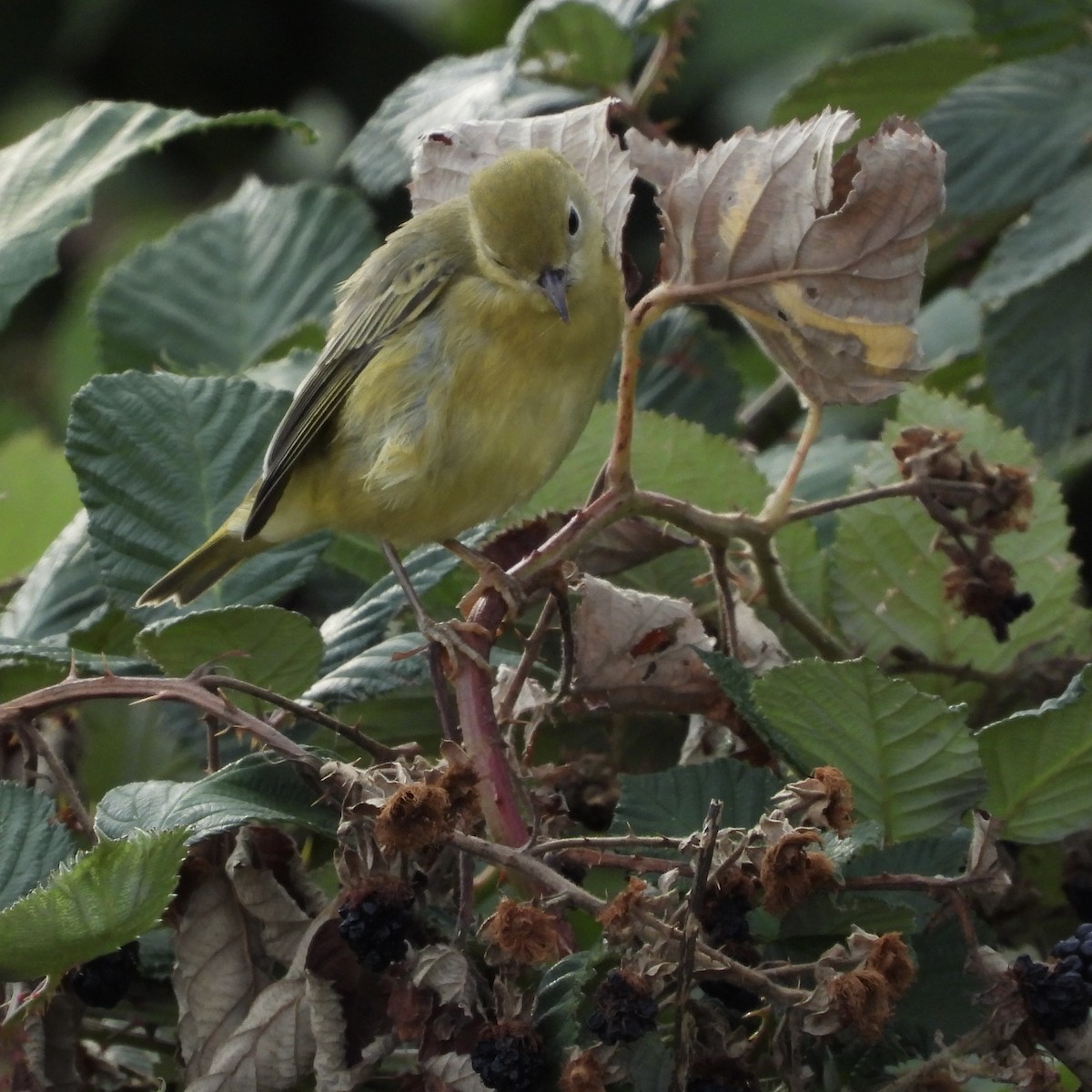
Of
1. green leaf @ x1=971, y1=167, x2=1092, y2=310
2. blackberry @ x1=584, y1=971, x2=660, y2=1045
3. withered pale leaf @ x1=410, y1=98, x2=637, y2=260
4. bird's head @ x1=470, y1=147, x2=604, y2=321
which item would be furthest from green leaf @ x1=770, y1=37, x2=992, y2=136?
blackberry @ x1=584, y1=971, x2=660, y2=1045

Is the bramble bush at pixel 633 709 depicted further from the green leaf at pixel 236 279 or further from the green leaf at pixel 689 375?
the green leaf at pixel 236 279

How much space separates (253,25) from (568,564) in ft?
12.9

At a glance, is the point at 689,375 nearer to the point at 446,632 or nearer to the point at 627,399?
the point at 627,399

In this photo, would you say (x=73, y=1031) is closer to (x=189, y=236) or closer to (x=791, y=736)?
(x=791, y=736)

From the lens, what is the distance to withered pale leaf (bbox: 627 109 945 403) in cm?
149

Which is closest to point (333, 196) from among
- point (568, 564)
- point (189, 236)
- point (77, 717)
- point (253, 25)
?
point (189, 236)

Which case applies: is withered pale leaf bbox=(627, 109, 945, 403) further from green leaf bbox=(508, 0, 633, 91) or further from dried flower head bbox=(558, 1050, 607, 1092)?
green leaf bbox=(508, 0, 633, 91)

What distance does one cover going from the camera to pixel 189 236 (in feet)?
8.17

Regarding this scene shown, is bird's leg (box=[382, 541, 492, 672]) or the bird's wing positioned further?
the bird's wing

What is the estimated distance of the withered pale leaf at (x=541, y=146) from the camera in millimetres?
1649

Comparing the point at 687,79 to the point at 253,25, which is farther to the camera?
the point at 253,25

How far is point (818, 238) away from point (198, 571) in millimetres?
742

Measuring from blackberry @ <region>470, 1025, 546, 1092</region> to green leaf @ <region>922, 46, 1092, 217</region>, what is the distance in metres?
1.42

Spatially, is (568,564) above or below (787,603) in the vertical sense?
above
